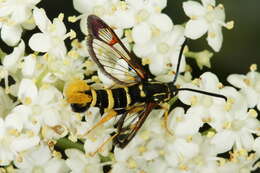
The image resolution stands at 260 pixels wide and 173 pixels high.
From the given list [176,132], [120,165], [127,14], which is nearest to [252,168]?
[176,132]

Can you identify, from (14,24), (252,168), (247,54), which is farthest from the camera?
(247,54)

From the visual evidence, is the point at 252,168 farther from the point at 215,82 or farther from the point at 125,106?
the point at 125,106

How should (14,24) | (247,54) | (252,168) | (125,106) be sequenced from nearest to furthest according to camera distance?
(125,106) → (14,24) → (252,168) → (247,54)

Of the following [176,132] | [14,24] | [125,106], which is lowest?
[176,132]

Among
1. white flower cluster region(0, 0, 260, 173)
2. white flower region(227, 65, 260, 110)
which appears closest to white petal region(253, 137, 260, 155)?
white flower cluster region(0, 0, 260, 173)

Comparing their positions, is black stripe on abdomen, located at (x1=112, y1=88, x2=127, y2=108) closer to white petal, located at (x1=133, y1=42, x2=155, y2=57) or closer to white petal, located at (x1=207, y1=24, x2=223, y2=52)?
white petal, located at (x1=133, y1=42, x2=155, y2=57)

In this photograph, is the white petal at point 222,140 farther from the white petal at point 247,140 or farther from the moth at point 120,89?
the moth at point 120,89
